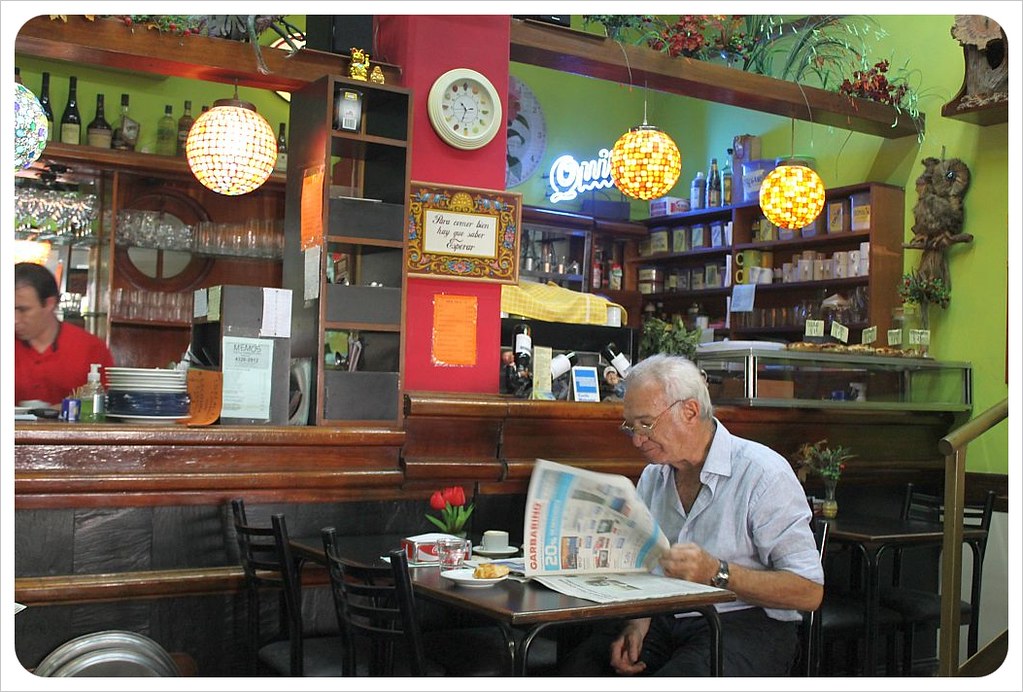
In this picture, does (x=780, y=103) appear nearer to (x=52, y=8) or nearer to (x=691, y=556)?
(x=691, y=556)

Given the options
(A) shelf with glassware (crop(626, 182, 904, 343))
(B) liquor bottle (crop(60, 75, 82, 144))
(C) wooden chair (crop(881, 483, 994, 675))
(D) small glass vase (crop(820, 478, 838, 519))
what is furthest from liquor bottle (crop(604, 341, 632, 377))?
(B) liquor bottle (crop(60, 75, 82, 144))

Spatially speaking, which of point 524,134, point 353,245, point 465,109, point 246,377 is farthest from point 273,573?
point 524,134

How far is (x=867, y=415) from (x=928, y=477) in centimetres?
61

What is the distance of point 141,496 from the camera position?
11.9ft

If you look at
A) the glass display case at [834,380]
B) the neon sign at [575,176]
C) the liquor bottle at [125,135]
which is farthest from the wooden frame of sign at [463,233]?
the neon sign at [575,176]

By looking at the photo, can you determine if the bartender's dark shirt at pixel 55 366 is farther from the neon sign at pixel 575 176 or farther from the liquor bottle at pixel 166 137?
the neon sign at pixel 575 176

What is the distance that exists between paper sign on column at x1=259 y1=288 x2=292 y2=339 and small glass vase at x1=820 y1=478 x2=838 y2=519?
2621mm

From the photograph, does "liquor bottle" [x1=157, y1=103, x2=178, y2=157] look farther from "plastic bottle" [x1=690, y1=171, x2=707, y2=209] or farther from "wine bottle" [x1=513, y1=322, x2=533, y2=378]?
"plastic bottle" [x1=690, y1=171, x2=707, y2=209]

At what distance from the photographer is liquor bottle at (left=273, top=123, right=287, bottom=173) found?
7.57 m

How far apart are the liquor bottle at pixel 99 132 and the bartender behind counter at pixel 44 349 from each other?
7.28 ft

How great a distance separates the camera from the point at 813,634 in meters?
4.23

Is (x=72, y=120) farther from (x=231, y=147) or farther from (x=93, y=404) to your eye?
(x=93, y=404)

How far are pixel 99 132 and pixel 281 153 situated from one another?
1.24 metres

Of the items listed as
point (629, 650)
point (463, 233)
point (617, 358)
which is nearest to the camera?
point (629, 650)
